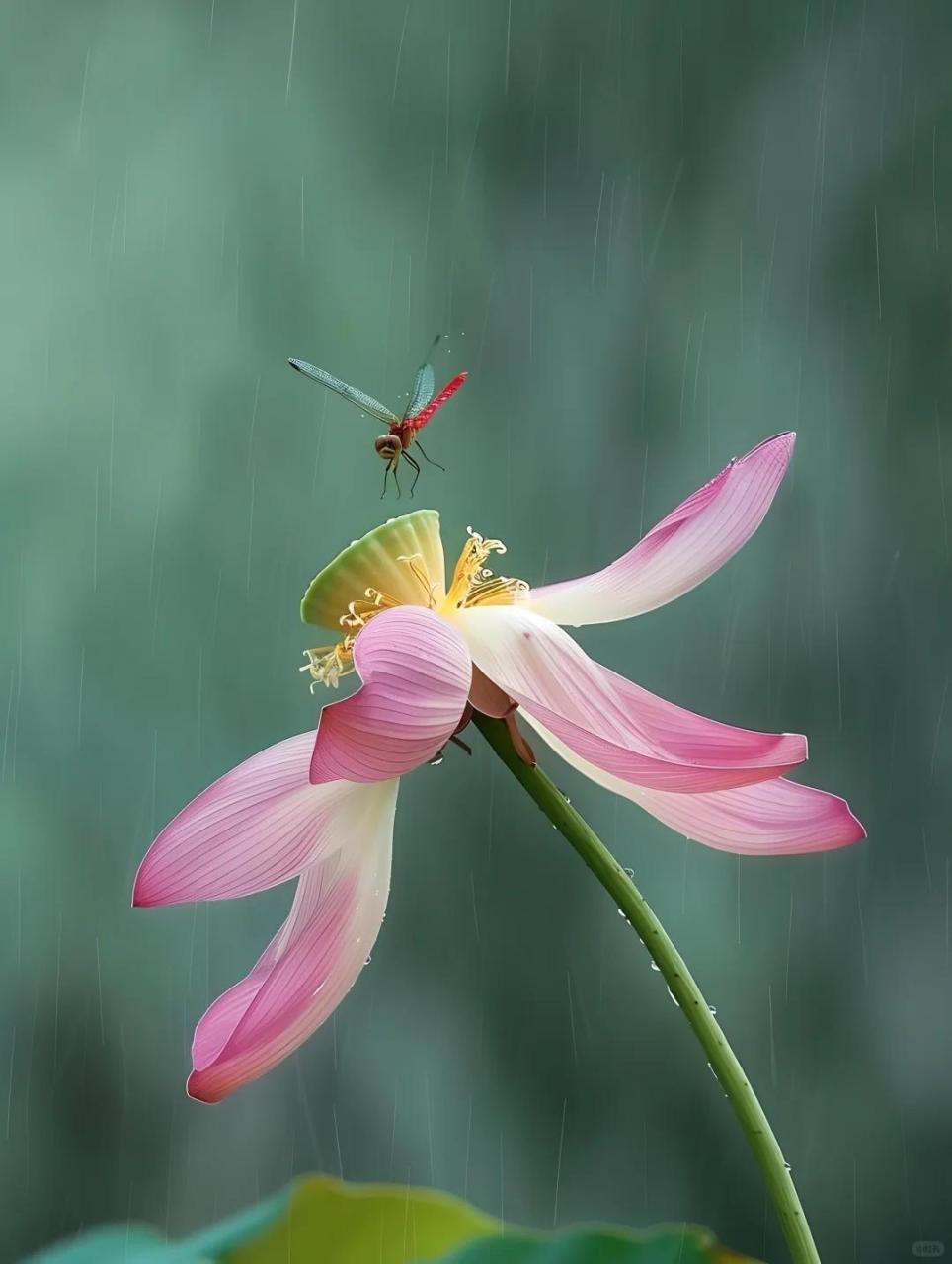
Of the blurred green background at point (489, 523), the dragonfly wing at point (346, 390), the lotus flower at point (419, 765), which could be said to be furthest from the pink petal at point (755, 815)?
the blurred green background at point (489, 523)

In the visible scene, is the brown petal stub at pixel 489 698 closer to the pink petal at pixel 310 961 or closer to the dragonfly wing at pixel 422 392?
the pink petal at pixel 310 961

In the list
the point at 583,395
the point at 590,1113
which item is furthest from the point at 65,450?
the point at 590,1113

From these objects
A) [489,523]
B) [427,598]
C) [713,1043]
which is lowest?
[713,1043]

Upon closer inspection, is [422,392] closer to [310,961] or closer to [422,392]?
[422,392]

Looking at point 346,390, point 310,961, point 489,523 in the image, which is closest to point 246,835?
point 310,961

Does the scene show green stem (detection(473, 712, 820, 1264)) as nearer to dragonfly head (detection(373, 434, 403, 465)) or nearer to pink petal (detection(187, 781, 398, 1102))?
pink petal (detection(187, 781, 398, 1102))

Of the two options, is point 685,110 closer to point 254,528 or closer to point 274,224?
point 274,224
